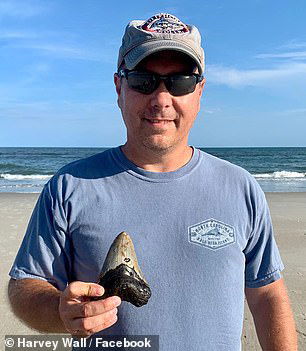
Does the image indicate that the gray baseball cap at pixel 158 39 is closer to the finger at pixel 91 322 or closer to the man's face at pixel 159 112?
the man's face at pixel 159 112

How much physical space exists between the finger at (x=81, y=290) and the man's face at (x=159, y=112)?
3.19 feet

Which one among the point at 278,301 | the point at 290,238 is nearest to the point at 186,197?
the point at 278,301

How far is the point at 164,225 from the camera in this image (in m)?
2.52

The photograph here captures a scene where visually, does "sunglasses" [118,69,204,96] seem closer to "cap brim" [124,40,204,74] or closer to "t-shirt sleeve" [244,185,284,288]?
"cap brim" [124,40,204,74]

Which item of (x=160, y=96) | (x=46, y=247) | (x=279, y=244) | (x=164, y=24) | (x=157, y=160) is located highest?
(x=164, y=24)

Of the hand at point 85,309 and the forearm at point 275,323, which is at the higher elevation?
the hand at point 85,309

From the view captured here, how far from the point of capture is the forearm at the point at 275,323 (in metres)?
2.67

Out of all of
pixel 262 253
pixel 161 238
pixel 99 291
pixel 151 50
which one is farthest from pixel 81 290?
pixel 151 50

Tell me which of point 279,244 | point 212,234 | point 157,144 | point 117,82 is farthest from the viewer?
point 279,244

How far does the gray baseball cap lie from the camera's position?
8.52 feet

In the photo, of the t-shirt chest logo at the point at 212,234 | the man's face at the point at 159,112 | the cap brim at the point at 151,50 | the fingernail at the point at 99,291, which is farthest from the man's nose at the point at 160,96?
the fingernail at the point at 99,291

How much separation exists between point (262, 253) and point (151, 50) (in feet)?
4.49

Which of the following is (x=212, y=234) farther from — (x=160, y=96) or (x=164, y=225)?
(x=160, y=96)

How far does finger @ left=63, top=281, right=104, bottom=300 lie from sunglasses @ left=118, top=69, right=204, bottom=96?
1.19 meters
